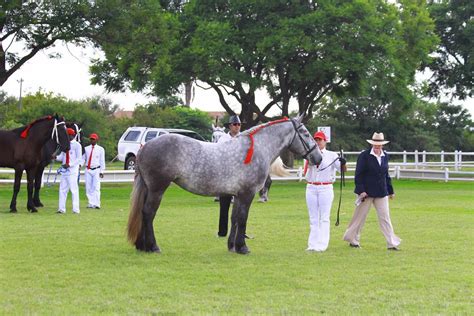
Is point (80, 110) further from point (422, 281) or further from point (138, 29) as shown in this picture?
point (422, 281)

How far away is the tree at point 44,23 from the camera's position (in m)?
27.7

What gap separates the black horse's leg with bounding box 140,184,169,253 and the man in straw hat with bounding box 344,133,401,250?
3.25m

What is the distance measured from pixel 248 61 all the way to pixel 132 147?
6.42 m

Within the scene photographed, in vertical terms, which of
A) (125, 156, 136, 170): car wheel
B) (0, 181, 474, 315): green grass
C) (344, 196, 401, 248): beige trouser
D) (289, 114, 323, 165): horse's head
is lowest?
(0, 181, 474, 315): green grass

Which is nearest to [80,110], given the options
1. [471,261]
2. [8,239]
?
[8,239]

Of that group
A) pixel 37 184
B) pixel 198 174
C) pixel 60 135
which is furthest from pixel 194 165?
pixel 37 184

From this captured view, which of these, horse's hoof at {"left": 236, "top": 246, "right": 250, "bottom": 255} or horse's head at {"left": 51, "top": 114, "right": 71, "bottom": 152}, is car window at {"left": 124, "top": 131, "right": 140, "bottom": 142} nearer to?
horse's head at {"left": 51, "top": 114, "right": 71, "bottom": 152}

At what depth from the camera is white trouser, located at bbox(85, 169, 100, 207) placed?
2145 centimetres

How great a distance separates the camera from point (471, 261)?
39.1 feet

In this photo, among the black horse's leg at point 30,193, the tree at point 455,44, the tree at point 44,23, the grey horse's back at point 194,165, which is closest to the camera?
the grey horse's back at point 194,165

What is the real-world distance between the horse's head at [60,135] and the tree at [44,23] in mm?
8084

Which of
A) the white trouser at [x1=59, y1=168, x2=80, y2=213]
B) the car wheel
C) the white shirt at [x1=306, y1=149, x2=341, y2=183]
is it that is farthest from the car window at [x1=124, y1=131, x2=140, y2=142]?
the white shirt at [x1=306, y1=149, x2=341, y2=183]

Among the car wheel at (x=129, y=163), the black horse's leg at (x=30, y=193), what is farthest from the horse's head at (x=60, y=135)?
the car wheel at (x=129, y=163)

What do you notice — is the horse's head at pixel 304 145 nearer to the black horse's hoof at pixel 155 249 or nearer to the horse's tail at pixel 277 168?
the horse's tail at pixel 277 168
